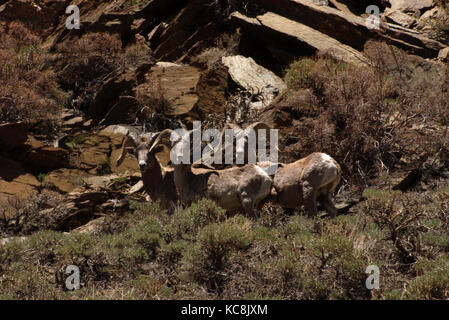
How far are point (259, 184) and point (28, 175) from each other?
6369 millimetres

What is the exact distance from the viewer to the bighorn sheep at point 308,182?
10.6 meters

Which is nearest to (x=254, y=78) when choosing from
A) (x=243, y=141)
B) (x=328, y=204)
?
(x=243, y=141)

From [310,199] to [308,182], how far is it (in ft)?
1.11

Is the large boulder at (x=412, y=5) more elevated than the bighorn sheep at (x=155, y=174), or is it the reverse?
the large boulder at (x=412, y=5)

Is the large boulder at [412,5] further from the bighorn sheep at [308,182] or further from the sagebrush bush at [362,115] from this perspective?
the bighorn sheep at [308,182]

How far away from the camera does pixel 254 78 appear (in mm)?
18578

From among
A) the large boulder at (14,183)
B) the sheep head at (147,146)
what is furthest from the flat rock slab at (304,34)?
the large boulder at (14,183)

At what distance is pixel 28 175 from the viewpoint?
13.8 meters

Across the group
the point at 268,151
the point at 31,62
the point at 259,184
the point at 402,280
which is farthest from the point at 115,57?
the point at 402,280

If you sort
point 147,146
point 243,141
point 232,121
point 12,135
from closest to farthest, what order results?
point 147,146 → point 243,141 → point 12,135 → point 232,121

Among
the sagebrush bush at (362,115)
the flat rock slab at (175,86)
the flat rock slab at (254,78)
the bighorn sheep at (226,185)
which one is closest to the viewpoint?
the bighorn sheep at (226,185)

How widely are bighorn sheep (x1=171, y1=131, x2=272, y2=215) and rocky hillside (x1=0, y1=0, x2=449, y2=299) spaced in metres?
0.44

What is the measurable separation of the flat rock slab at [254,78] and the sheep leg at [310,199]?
6.66 metres

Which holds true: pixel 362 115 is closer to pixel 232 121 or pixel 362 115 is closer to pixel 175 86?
pixel 232 121
